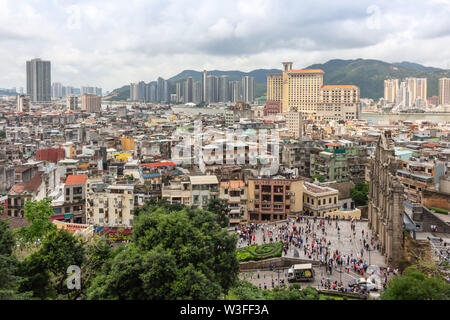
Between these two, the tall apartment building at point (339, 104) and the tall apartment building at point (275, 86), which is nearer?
the tall apartment building at point (339, 104)

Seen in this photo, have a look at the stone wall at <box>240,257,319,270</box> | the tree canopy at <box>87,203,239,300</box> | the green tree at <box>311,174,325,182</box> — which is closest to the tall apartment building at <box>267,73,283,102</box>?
the green tree at <box>311,174,325,182</box>

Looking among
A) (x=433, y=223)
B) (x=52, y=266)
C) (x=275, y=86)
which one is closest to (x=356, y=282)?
(x=433, y=223)

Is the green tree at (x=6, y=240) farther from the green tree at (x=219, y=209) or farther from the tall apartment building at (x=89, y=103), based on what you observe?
the tall apartment building at (x=89, y=103)

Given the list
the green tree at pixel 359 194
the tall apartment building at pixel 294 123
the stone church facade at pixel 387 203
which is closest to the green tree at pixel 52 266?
the stone church facade at pixel 387 203

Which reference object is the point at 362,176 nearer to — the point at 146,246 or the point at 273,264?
the point at 273,264

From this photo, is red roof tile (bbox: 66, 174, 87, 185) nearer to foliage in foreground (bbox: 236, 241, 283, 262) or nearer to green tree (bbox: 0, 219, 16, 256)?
green tree (bbox: 0, 219, 16, 256)

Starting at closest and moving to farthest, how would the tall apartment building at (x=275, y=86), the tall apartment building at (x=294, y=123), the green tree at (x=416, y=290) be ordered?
the green tree at (x=416, y=290) < the tall apartment building at (x=294, y=123) < the tall apartment building at (x=275, y=86)

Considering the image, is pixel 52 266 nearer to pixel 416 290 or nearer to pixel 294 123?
pixel 416 290
